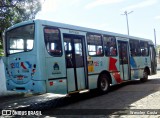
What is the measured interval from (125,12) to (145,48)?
29.2m

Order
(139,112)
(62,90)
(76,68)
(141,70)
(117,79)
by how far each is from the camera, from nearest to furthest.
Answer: (139,112), (62,90), (76,68), (117,79), (141,70)

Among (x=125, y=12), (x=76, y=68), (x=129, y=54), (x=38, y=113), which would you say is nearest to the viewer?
(x=38, y=113)

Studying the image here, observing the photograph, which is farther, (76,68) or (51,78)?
(76,68)

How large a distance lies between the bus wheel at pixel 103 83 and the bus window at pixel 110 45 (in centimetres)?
122

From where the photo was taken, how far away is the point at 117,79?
1377 cm

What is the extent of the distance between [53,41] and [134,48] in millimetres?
7802

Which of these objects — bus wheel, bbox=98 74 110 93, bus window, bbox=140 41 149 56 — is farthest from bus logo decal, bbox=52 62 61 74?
bus window, bbox=140 41 149 56

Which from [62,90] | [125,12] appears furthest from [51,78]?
[125,12]

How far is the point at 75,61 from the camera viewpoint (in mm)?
10656

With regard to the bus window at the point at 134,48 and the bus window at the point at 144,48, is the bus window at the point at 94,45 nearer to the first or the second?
the bus window at the point at 134,48

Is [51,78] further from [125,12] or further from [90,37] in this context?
[125,12]

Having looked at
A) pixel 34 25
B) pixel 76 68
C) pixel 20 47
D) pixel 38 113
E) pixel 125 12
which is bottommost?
pixel 38 113

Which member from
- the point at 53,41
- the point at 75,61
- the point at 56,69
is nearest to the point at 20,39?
the point at 53,41

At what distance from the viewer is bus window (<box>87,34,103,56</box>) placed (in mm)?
11734
